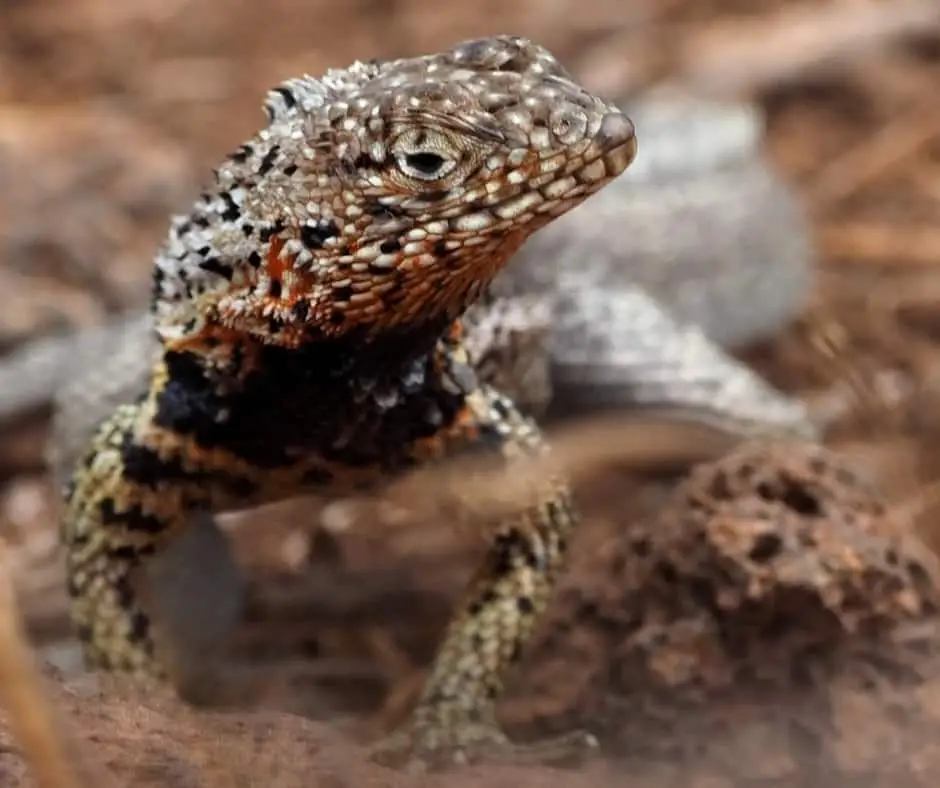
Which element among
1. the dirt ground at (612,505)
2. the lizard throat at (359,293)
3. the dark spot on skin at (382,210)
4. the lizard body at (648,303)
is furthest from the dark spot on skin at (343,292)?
the lizard body at (648,303)

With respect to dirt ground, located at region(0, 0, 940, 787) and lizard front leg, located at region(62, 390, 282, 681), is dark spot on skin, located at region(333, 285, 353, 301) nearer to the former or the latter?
lizard front leg, located at region(62, 390, 282, 681)

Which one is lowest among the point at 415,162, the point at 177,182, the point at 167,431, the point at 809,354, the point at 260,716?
the point at 260,716

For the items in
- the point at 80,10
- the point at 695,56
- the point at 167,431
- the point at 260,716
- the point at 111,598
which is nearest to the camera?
the point at 260,716

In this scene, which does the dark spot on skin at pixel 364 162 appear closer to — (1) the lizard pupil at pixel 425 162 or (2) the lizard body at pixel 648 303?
(1) the lizard pupil at pixel 425 162

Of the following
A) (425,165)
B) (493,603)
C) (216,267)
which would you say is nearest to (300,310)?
(216,267)

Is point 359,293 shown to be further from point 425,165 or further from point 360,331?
point 425,165

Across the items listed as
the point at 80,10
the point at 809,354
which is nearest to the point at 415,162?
the point at 809,354

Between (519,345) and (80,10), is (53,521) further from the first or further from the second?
(80,10)
